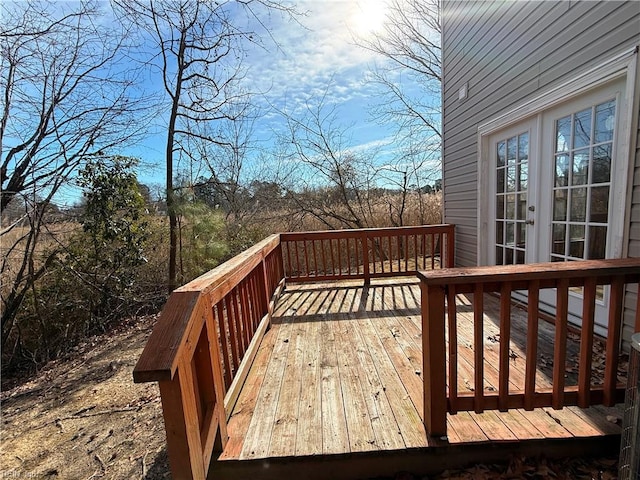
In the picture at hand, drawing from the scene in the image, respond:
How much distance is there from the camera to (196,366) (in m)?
1.40

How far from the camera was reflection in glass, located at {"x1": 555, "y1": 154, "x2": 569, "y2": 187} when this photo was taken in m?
2.61

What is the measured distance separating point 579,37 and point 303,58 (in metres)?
3.79

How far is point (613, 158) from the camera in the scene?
2.19 meters

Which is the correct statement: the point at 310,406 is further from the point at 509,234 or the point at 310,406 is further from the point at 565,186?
the point at 509,234

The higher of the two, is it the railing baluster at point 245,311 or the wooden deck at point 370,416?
the railing baluster at point 245,311

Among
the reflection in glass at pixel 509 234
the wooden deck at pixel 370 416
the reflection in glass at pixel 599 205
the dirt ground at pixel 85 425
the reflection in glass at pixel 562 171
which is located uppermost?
the reflection in glass at pixel 562 171

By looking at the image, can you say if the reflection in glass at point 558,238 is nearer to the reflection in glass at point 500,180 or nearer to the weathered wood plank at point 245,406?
the reflection in glass at point 500,180

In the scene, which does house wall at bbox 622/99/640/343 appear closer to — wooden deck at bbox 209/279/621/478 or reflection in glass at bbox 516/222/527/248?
wooden deck at bbox 209/279/621/478

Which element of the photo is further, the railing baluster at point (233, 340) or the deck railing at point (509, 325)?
the railing baluster at point (233, 340)

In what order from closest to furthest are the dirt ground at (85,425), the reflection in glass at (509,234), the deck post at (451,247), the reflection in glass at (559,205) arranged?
the dirt ground at (85,425)
the reflection in glass at (559,205)
the reflection in glass at (509,234)
the deck post at (451,247)

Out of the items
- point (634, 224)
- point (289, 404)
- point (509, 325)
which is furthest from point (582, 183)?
point (289, 404)

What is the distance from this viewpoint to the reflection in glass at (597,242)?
233cm

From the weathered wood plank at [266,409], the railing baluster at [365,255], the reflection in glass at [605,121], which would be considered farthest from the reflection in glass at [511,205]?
the weathered wood plank at [266,409]

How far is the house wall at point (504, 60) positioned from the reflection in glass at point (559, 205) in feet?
1.93
